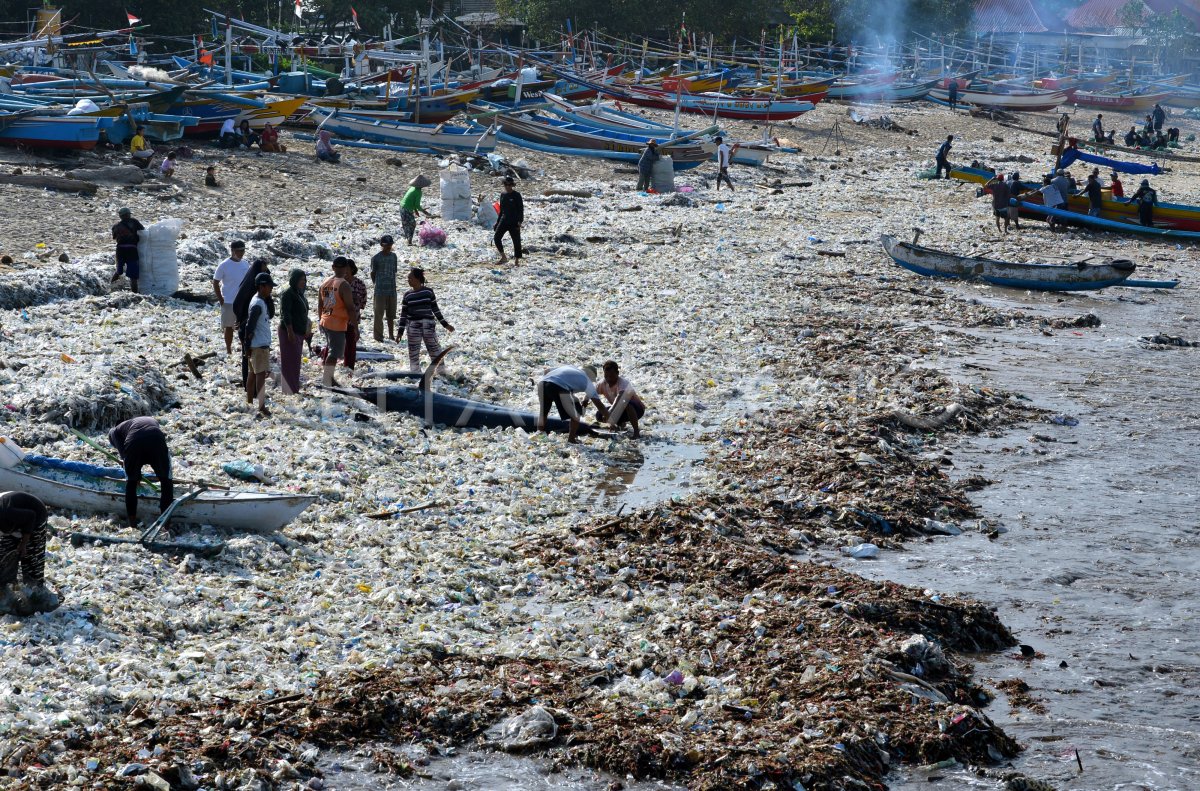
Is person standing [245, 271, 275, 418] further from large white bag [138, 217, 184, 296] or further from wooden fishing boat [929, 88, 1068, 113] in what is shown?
wooden fishing boat [929, 88, 1068, 113]

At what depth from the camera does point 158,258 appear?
14.7 metres

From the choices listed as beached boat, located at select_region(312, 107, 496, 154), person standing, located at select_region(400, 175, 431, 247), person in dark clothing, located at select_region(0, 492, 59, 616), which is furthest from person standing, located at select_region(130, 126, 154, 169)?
person in dark clothing, located at select_region(0, 492, 59, 616)

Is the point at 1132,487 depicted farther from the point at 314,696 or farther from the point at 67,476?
the point at 67,476

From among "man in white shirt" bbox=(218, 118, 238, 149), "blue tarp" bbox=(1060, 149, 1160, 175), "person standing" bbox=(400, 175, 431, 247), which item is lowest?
"person standing" bbox=(400, 175, 431, 247)

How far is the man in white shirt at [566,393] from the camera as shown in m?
11.4

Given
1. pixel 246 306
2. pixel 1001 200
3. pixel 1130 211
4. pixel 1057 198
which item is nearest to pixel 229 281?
pixel 246 306

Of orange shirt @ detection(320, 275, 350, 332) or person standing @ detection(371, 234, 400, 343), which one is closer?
orange shirt @ detection(320, 275, 350, 332)

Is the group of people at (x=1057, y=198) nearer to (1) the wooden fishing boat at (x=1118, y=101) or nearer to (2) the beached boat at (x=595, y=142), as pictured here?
(2) the beached boat at (x=595, y=142)

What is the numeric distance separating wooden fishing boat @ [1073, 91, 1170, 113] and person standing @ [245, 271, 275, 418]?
2454 inches

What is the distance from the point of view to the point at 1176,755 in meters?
6.66

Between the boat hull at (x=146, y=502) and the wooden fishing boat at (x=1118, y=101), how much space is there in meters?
64.4

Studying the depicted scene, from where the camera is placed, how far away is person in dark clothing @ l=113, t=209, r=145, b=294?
14.4m

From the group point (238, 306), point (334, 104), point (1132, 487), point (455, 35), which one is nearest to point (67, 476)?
point (238, 306)

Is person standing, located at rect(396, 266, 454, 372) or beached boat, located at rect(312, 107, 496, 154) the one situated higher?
beached boat, located at rect(312, 107, 496, 154)
